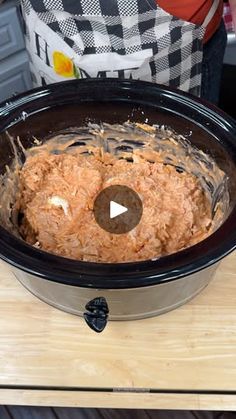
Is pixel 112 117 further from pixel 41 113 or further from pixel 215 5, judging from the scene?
pixel 215 5

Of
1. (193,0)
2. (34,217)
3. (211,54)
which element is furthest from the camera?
(211,54)

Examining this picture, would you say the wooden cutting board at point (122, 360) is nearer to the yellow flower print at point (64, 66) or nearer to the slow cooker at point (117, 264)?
the slow cooker at point (117, 264)

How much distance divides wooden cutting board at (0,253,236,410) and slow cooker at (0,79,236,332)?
3 cm

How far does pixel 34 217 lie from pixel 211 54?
2.04 feet

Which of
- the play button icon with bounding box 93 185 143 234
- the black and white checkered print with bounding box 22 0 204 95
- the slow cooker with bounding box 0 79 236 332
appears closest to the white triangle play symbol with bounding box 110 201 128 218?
the play button icon with bounding box 93 185 143 234

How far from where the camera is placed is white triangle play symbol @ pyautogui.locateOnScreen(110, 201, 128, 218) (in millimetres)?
841

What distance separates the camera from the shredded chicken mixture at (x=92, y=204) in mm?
814

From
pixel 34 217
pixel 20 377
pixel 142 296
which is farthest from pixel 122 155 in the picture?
pixel 20 377

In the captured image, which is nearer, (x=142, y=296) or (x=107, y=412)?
(x=142, y=296)

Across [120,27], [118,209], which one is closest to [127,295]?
[118,209]

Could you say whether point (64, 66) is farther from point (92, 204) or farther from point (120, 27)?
point (92, 204)

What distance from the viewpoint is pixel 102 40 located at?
103cm

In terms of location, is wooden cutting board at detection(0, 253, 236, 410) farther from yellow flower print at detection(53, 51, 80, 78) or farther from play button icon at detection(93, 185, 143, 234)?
yellow flower print at detection(53, 51, 80, 78)

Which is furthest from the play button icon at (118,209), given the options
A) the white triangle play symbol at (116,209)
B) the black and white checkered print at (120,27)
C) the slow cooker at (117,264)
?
the black and white checkered print at (120,27)
